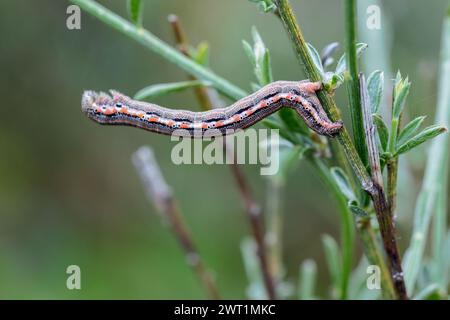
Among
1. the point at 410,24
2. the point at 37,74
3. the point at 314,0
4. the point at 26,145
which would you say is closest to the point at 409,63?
the point at 410,24

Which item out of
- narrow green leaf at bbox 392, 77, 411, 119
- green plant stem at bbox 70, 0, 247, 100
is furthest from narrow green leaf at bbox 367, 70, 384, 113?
green plant stem at bbox 70, 0, 247, 100

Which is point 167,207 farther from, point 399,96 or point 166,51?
point 399,96

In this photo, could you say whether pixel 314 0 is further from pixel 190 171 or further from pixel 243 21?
pixel 190 171

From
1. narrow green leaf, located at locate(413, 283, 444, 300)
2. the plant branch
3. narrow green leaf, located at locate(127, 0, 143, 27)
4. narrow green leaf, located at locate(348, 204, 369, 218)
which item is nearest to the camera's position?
narrow green leaf, located at locate(348, 204, 369, 218)

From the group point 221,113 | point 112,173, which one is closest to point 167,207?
point 221,113

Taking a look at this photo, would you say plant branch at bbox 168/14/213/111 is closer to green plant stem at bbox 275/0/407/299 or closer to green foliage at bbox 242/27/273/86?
green foliage at bbox 242/27/273/86
